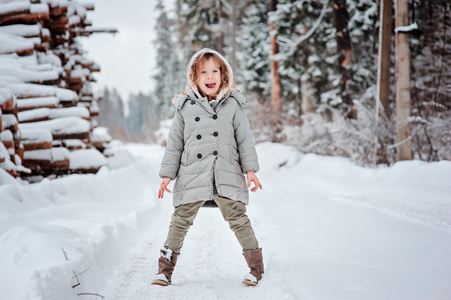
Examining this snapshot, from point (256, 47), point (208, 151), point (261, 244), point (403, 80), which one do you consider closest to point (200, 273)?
point (261, 244)

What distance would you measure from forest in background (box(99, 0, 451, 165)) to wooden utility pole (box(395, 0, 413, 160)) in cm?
12

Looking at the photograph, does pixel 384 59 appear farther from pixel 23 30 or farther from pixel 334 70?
pixel 23 30

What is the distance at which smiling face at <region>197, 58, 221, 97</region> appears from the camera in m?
3.02

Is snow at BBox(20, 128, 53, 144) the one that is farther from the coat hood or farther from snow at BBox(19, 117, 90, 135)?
the coat hood

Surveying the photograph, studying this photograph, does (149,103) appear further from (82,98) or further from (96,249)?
(96,249)

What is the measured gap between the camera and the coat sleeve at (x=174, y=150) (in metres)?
2.88

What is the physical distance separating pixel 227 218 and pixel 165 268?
2.15 ft

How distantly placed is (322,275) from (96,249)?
1.98 meters

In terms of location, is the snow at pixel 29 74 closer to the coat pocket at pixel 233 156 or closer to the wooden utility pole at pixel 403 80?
the coat pocket at pixel 233 156

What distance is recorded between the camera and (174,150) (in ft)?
9.72

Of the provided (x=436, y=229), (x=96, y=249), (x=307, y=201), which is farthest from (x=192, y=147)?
(x=307, y=201)

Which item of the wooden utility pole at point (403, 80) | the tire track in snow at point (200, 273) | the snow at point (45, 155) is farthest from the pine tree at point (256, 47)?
the tire track in snow at point (200, 273)

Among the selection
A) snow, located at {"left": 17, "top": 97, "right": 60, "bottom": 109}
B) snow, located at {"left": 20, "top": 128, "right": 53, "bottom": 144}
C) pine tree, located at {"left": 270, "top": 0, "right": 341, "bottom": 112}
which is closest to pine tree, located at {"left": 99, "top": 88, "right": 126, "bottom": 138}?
pine tree, located at {"left": 270, "top": 0, "right": 341, "bottom": 112}

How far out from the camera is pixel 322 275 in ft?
8.73
